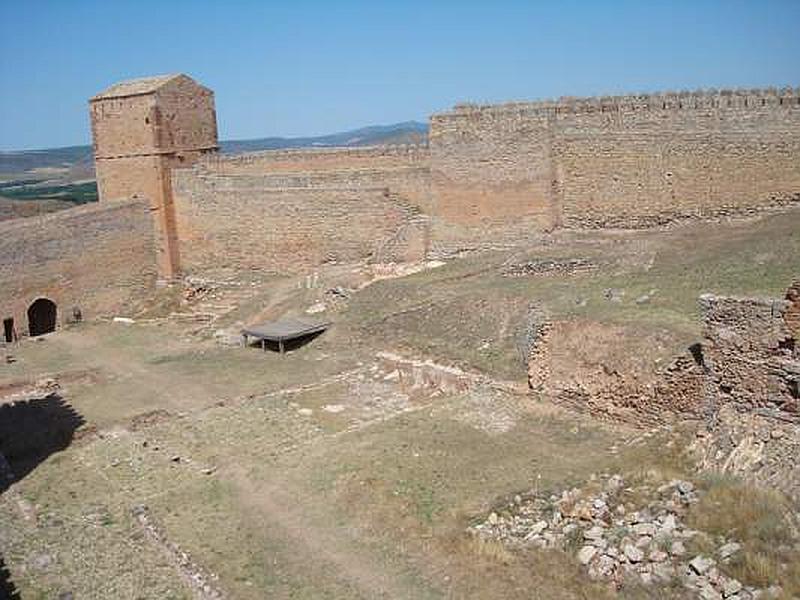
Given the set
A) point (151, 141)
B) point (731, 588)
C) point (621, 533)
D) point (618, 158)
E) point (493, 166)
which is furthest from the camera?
point (151, 141)

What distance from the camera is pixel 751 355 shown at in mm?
8484

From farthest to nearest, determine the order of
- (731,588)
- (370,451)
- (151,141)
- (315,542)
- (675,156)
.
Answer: (151,141), (675,156), (370,451), (315,542), (731,588)

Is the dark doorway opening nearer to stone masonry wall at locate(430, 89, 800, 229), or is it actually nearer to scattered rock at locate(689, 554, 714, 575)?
stone masonry wall at locate(430, 89, 800, 229)

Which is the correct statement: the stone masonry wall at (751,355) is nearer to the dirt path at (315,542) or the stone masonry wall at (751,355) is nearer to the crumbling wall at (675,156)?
the dirt path at (315,542)

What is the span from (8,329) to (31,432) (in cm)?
799

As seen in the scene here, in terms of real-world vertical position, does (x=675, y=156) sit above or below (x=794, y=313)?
above

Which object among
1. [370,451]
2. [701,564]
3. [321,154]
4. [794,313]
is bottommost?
[370,451]

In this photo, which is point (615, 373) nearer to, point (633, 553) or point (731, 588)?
point (633, 553)

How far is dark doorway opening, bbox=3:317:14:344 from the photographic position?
20.0m

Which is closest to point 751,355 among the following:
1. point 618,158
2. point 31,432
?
point 618,158

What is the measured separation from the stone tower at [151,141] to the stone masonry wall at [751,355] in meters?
17.8

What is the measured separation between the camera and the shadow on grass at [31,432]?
457 inches

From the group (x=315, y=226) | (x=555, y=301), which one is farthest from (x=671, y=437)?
(x=315, y=226)

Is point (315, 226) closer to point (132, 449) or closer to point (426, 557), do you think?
point (132, 449)
